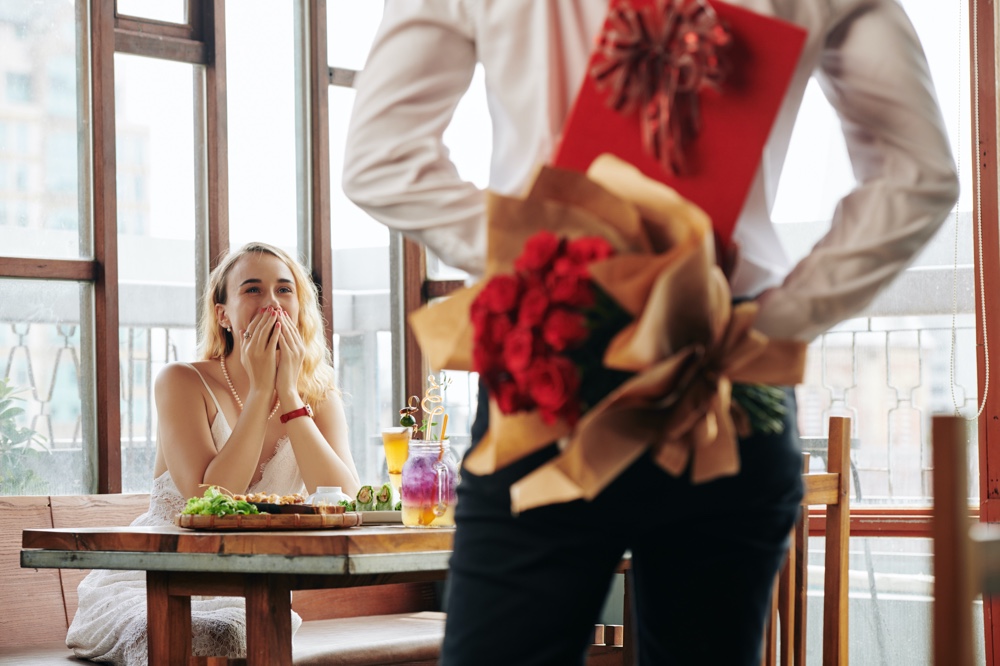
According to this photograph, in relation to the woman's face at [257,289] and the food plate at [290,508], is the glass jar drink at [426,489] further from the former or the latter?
the woman's face at [257,289]

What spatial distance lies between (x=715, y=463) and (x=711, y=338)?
0.09 meters

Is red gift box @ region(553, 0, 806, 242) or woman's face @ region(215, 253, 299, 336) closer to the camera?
red gift box @ region(553, 0, 806, 242)

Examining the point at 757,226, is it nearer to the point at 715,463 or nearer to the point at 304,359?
the point at 715,463

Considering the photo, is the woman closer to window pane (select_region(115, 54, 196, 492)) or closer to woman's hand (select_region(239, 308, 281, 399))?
woman's hand (select_region(239, 308, 281, 399))

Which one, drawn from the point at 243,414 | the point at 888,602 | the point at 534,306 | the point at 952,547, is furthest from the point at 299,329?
the point at 952,547

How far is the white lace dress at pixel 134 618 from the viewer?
2512 millimetres

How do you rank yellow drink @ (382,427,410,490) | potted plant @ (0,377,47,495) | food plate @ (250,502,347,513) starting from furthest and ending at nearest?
potted plant @ (0,377,47,495), yellow drink @ (382,427,410,490), food plate @ (250,502,347,513)

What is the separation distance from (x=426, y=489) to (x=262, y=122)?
2157 millimetres

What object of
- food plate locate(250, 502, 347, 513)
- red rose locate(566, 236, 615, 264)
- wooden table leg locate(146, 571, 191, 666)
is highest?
Answer: red rose locate(566, 236, 615, 264)

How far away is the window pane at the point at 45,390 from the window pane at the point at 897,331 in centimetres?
213

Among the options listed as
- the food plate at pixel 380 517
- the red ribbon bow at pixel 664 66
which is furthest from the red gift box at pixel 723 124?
the food plate at pixel 380 517

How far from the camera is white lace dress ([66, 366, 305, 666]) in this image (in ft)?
8.24

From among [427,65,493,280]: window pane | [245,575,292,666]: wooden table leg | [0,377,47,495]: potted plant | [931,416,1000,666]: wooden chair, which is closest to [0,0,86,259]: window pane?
[0,377,47,495]: potted plant

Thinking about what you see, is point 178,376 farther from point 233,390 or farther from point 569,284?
point 569,284
